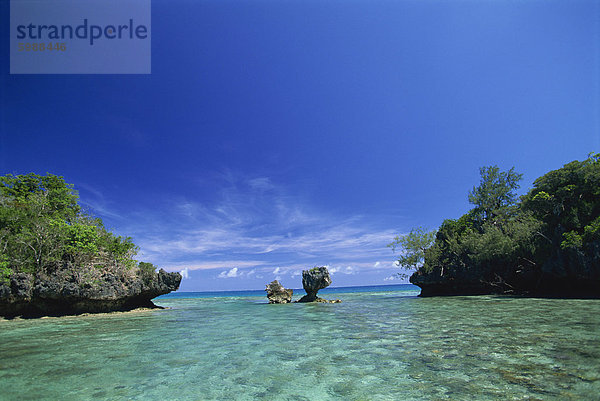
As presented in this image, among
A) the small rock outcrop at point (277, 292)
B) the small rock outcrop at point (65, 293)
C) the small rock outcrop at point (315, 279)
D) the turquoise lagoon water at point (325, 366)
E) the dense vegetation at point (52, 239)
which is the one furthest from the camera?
the small rock outcrop at point (277, 292)

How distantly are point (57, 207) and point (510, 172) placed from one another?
6174 cm

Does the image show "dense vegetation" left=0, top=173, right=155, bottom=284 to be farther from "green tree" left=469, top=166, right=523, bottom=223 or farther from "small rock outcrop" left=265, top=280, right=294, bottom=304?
"green tree" left=469, top=166, right=523, bottom=223

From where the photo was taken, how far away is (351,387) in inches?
237

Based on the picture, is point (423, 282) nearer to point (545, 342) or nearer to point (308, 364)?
point (545, 342)

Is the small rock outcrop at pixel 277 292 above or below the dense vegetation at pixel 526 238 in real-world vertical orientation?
below

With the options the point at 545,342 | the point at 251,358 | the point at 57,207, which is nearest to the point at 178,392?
the point at 251,358

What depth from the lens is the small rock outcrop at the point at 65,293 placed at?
21.2 m

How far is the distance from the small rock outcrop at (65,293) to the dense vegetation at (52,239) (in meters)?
0.67

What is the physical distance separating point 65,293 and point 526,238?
44610mm

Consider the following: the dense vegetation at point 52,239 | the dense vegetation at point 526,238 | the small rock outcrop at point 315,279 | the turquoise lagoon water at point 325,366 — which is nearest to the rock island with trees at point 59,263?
the dense vegetation at point 52,239

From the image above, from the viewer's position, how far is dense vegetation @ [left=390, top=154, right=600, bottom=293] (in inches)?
997

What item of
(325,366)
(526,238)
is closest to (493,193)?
(526,238)

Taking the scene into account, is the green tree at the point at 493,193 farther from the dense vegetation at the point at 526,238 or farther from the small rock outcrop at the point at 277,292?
the small rock outcrop at the point at 277,292

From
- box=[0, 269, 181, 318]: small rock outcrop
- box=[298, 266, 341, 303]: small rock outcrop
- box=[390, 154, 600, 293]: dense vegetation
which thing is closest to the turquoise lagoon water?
box=[0, 269, 181, 318]: small rock outcrop
